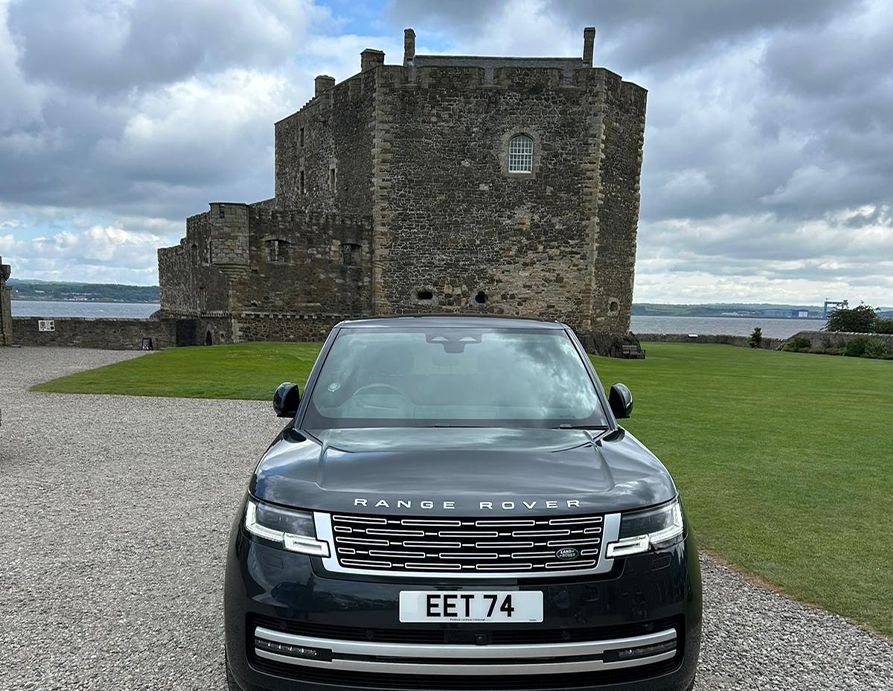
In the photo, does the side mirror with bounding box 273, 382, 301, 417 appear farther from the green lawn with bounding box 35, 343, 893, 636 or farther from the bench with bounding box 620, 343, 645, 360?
the bench with bounding box 620, 343, 645, 360

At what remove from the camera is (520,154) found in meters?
30.1

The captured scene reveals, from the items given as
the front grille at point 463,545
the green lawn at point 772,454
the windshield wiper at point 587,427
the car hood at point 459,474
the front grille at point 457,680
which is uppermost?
the windshield wiper at point 587,427

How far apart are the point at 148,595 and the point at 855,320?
4859 centimetres

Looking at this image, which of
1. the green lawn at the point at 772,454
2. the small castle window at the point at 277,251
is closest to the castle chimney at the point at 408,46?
the small castle window at the point at 277,251

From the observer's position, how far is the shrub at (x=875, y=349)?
33969 millimetres

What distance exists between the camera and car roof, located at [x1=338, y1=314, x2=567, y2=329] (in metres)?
4.42

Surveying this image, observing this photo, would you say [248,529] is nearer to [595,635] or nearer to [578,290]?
[595,635]

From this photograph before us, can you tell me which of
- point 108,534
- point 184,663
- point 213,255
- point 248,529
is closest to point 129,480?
point 108,534

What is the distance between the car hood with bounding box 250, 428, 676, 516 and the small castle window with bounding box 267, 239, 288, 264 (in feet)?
91.0

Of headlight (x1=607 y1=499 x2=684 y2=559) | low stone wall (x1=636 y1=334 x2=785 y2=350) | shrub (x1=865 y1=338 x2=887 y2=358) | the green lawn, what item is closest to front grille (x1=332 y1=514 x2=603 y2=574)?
headlight (x1=607 y1=499 x2=684 y2=559)

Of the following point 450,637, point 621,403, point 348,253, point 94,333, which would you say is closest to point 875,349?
point 348,253

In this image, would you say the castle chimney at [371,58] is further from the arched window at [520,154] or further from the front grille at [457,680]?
the front grille at [457,680]

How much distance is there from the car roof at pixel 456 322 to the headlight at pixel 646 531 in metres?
1.92

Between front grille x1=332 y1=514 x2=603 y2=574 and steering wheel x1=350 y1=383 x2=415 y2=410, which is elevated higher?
steering wheel x1=350 y1=383 x2=415 y2=410
